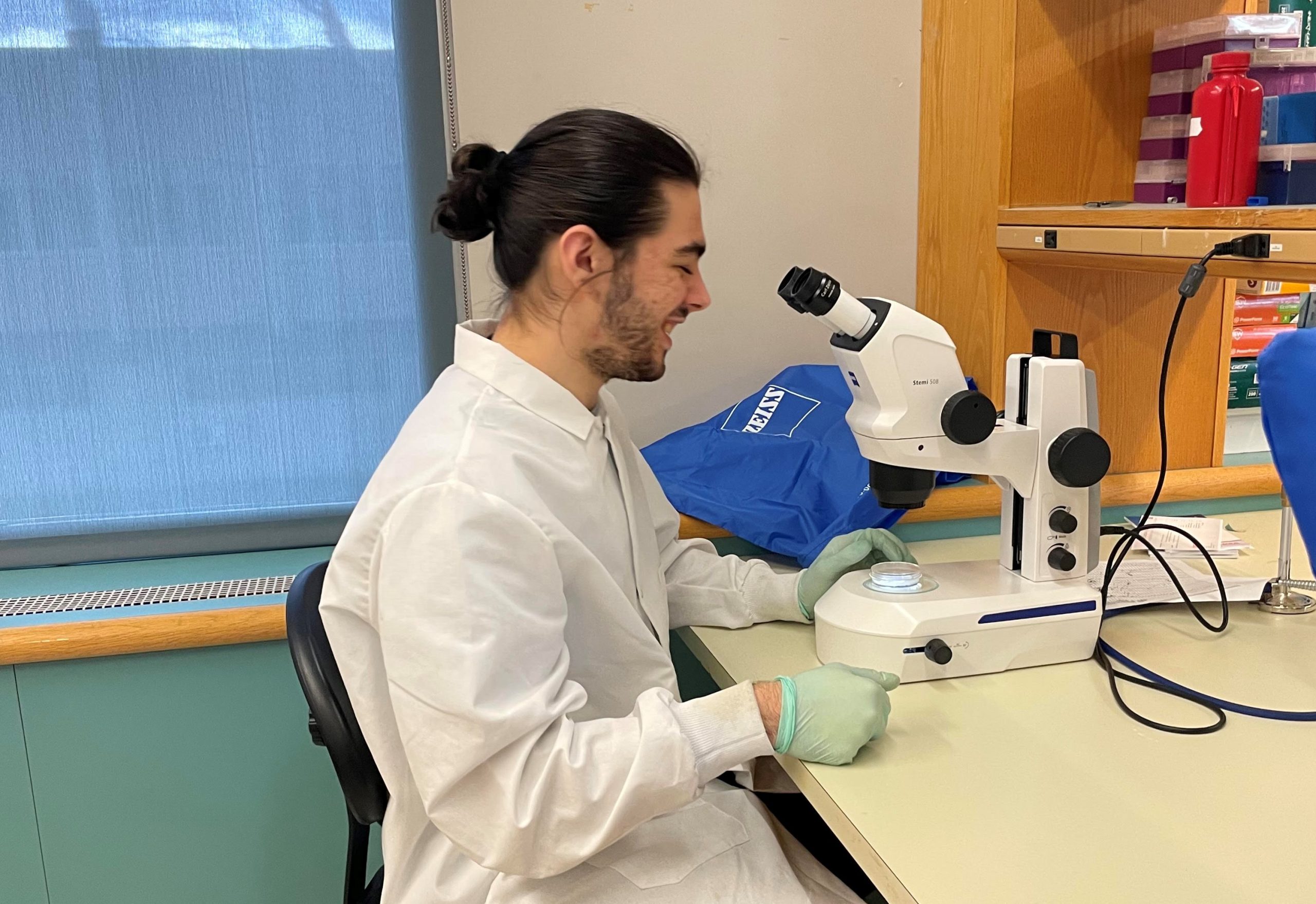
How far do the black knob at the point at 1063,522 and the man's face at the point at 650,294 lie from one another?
0.49 metres

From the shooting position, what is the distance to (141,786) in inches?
64.1

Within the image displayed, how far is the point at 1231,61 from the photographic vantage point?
4.51 ft

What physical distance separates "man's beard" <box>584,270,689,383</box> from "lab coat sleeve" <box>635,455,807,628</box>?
0.21m

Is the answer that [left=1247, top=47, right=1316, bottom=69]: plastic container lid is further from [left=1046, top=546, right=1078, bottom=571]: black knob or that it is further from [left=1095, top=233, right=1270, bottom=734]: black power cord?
[left=1046, top=546, right=1078, bottom=571]: black knob

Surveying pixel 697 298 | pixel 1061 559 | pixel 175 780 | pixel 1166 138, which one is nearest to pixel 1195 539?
pixel 1061 559

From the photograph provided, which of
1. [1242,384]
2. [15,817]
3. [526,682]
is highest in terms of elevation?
[1242,384]

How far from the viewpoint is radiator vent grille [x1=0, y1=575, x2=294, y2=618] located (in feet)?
5.36

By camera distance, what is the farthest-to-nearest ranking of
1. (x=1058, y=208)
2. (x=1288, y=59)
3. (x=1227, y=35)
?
(x=1058, y=208) → (x=1227, y=35) → (x=1288, y=59)

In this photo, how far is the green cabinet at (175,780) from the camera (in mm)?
1594

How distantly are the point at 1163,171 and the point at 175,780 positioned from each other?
5.62 ft

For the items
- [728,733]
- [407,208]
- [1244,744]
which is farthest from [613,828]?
[407,208]

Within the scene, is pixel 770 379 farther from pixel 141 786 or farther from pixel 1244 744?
pixel 141 786

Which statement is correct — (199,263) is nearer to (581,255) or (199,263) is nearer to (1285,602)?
(581,255)

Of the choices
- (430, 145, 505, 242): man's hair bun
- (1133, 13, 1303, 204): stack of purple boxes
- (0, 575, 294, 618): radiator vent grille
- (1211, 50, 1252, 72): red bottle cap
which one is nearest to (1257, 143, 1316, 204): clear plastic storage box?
(1211, 50, 1252, 72): red bottle cap
